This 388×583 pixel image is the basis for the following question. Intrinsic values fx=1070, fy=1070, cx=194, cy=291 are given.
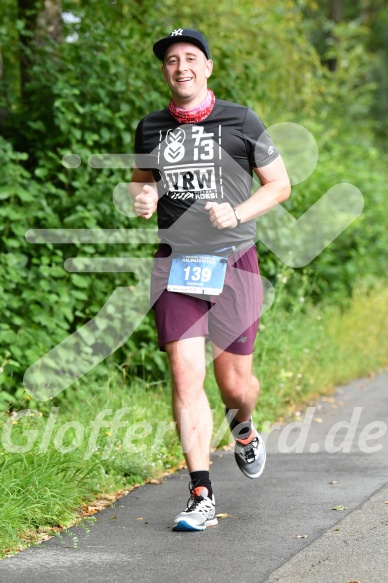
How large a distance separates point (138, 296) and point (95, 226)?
2.09 feet

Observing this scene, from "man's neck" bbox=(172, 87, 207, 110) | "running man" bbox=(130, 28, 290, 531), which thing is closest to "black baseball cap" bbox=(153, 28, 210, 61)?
"running man" bbox=(130, 28, 290, 531)

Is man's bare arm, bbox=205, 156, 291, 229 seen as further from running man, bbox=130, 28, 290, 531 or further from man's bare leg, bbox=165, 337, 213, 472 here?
man's bare leg, bbox=165, 337, 213, 472

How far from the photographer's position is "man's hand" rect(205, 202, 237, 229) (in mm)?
5031

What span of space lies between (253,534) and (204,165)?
1.77m

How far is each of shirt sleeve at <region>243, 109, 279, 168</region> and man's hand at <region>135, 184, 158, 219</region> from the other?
52 centimetres

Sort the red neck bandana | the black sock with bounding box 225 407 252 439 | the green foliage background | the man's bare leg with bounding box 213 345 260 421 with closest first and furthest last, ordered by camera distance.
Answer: the red neck bandana, the man's bare leg with bounding box 213 345 260 421, the black sock with bounding box 225 407 252 439, the green foliage background

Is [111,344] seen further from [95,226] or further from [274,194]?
[274,194]

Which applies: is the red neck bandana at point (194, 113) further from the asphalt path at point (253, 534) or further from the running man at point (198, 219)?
the asphalt path at point (253, 534)

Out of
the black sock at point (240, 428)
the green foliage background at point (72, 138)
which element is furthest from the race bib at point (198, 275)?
the green foliage background at point (72, 138)

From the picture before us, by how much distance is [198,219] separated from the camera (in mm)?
5285

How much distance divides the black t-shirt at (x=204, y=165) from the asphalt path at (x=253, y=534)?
138cm

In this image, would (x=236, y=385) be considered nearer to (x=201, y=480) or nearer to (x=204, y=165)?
(x=201, y=480)

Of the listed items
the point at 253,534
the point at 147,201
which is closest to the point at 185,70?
the point at 147,201

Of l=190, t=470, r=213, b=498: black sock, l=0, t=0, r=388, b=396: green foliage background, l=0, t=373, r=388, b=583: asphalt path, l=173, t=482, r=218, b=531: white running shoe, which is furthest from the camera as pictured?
l=0, t=0, r=388, b=396: green foliage background
